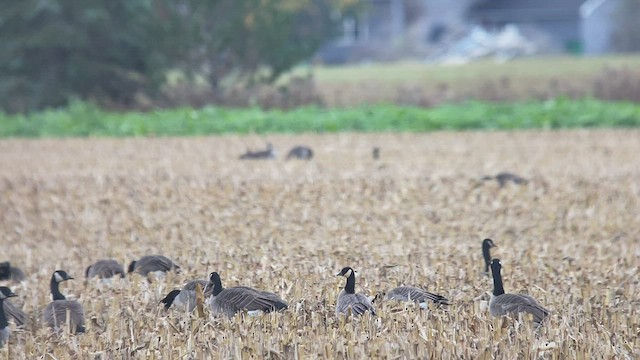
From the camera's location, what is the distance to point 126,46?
1449 inches

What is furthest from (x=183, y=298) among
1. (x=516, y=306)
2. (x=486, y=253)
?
(x=486, y=253)

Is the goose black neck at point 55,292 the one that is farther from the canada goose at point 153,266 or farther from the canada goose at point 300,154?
the canada goose at point 300,154

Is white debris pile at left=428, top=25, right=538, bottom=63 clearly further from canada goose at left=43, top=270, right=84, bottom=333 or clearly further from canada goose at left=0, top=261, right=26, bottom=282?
canada goose at left=43, top=270, right=84, bottom=333

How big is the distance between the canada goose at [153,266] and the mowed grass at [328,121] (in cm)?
1798

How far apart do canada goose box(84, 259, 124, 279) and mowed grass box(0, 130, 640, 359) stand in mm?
262

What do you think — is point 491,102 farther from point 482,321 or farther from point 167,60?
point 482,321

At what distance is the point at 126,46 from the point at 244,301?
1152 inches

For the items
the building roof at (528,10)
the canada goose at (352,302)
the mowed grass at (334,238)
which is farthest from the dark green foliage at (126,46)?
the building roof at (528,10)

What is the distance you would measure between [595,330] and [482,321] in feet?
2.23

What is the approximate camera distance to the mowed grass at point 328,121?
Result: 28969 millimetres

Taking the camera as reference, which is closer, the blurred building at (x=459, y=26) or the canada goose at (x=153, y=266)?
the canada goose at (x=153, y=266)

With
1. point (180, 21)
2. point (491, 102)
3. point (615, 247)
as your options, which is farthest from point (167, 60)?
point (615, 247)

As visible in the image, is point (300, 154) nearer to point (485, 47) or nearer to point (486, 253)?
point (486, 253)

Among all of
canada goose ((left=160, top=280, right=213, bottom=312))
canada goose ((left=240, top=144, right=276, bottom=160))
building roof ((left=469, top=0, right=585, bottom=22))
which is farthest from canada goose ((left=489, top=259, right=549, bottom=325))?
building roof ((left=469, top=0, right=585, bottom=22))
